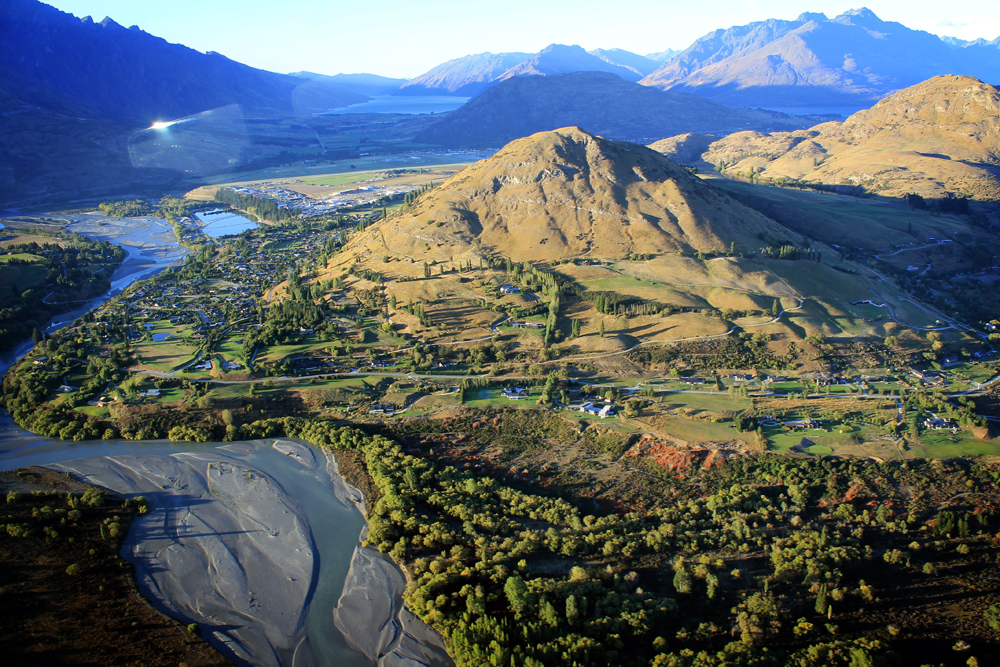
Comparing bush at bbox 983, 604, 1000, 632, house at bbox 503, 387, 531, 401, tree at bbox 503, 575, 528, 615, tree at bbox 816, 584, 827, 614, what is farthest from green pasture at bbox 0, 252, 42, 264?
bush at bbox 983, 604, 1000, 632

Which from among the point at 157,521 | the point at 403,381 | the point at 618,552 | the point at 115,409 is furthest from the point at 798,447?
the point at 115,409

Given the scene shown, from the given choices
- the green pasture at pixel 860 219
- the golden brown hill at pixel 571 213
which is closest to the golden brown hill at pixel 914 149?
the green pasture at pixel 860 219

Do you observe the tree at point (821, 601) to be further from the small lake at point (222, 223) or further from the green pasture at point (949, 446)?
the small lake at point (222, 223)

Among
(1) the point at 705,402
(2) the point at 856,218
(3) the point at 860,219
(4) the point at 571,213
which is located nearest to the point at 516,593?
(1) the point at 705,402

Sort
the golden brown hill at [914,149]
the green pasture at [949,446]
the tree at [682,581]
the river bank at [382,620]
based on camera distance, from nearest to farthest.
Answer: the river bank at [382,620] < the tree at [682,581] < the green pasture at [949,446] < the golden brown hill at [914,149]

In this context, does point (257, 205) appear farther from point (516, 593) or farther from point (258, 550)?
point (516, 593)

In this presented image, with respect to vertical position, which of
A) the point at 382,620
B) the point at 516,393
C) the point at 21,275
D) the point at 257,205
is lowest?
the point at 382,620

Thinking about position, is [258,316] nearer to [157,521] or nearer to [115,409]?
[115,409]
